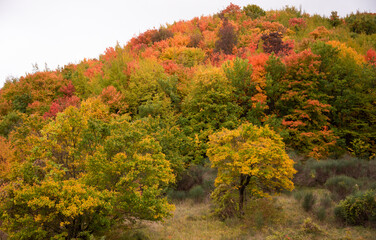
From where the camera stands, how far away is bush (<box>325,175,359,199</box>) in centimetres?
1757

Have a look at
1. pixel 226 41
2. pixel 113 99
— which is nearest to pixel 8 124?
pixel 113 99

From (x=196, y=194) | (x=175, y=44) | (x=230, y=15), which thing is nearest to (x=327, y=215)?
(x=196, y=194)

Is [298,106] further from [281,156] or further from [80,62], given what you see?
[80,62]

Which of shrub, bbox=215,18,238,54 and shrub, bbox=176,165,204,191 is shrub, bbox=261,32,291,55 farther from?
shrub, bbox=176,165,204,191

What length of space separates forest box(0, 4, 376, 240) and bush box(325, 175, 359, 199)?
Result: 0.09m

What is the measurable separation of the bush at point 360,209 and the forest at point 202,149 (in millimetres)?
62

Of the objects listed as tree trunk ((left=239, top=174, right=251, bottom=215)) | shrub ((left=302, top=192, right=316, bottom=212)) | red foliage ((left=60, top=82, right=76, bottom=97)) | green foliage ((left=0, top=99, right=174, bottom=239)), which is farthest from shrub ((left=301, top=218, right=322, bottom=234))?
red foliage ((left=60, top=82, right=76, bottom=97))

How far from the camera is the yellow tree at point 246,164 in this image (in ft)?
46.1

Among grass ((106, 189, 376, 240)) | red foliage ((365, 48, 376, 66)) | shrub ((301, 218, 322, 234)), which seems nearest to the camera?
grass ((106, 189, 376, 240))

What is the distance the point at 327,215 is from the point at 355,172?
7063 millimetres

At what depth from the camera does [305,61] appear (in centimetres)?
2595

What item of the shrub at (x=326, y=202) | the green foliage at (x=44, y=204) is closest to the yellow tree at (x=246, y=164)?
the shrub at (x=326, y=202)

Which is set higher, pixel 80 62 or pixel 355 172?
pixel 80 62

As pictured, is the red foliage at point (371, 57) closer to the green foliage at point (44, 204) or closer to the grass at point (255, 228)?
the grass at point (255, 228)
